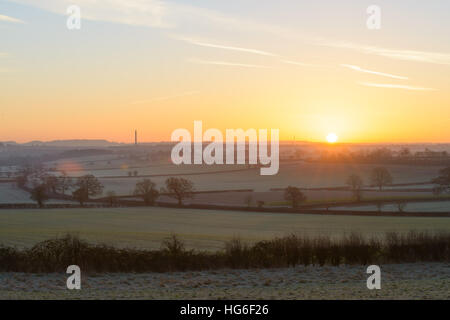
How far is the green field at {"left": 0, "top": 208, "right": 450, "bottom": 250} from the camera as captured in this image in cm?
2544

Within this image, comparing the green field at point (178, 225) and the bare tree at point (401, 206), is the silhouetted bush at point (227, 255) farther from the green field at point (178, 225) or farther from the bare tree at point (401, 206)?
the bare tree at point (401, 206)

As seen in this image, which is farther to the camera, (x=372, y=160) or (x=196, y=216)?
(x=372, y=160)

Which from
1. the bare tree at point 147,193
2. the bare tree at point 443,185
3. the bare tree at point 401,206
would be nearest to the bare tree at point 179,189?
the bare tree at point 147,193

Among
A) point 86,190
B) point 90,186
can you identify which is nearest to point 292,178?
point 90,186

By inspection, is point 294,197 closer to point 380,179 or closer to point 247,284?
point 380,179

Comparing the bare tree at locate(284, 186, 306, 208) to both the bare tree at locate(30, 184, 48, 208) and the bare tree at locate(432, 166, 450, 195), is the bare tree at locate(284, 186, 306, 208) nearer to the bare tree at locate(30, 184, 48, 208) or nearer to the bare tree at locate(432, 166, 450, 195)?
the bare tree at locate(432, 166, 450, 195)

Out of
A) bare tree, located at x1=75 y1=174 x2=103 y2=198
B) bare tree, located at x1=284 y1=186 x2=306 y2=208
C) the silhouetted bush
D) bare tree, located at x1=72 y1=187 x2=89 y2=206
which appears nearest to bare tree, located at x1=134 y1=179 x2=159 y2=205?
bare tree, located at x1=75 y1=174 x2=103 y2=198

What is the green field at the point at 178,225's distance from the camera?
2544 centimetres

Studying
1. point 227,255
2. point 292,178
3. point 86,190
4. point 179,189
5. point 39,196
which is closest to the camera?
point 227,255

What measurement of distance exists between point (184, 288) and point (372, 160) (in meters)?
82.2

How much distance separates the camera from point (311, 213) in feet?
133

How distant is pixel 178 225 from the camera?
3309 cm
